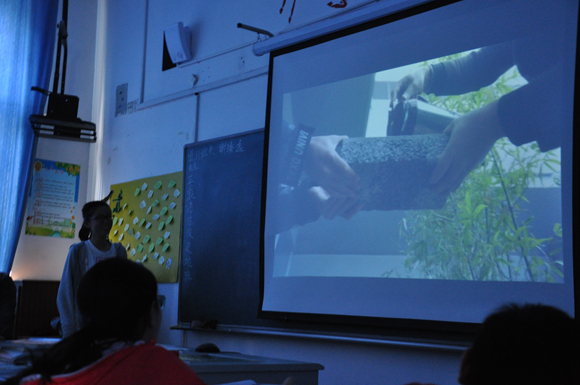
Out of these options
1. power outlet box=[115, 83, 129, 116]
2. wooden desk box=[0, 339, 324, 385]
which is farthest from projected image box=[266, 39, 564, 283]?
power outlet box=[115, 83, 129, 116]

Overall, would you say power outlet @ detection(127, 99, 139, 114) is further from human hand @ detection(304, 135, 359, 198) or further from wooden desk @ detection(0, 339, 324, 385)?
wooden desk @ detection(0, 339, 324, 385)

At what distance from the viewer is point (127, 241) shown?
13.7 ft

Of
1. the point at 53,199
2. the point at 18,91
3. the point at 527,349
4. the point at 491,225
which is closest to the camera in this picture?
the point at 527,349

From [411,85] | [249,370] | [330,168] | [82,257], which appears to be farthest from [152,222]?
[249,370]

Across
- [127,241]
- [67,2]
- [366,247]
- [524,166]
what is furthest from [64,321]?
[67,2]

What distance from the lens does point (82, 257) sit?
263cm

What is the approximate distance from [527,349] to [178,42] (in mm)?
3568

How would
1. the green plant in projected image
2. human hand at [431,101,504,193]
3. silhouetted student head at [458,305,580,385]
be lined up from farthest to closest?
human hand at [431,101,504,193]
the green plant in projected image
silhouetted student head at [458,305,580,385]

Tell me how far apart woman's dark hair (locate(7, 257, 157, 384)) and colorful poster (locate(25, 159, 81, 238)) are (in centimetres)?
363

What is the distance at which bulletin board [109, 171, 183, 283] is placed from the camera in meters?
3.80

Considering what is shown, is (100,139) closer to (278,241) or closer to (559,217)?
(278,241)

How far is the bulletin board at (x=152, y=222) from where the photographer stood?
380 cm

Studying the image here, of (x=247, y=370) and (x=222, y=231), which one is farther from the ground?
(x=222, y=231)

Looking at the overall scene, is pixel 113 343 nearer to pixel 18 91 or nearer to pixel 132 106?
pixel 132 106
